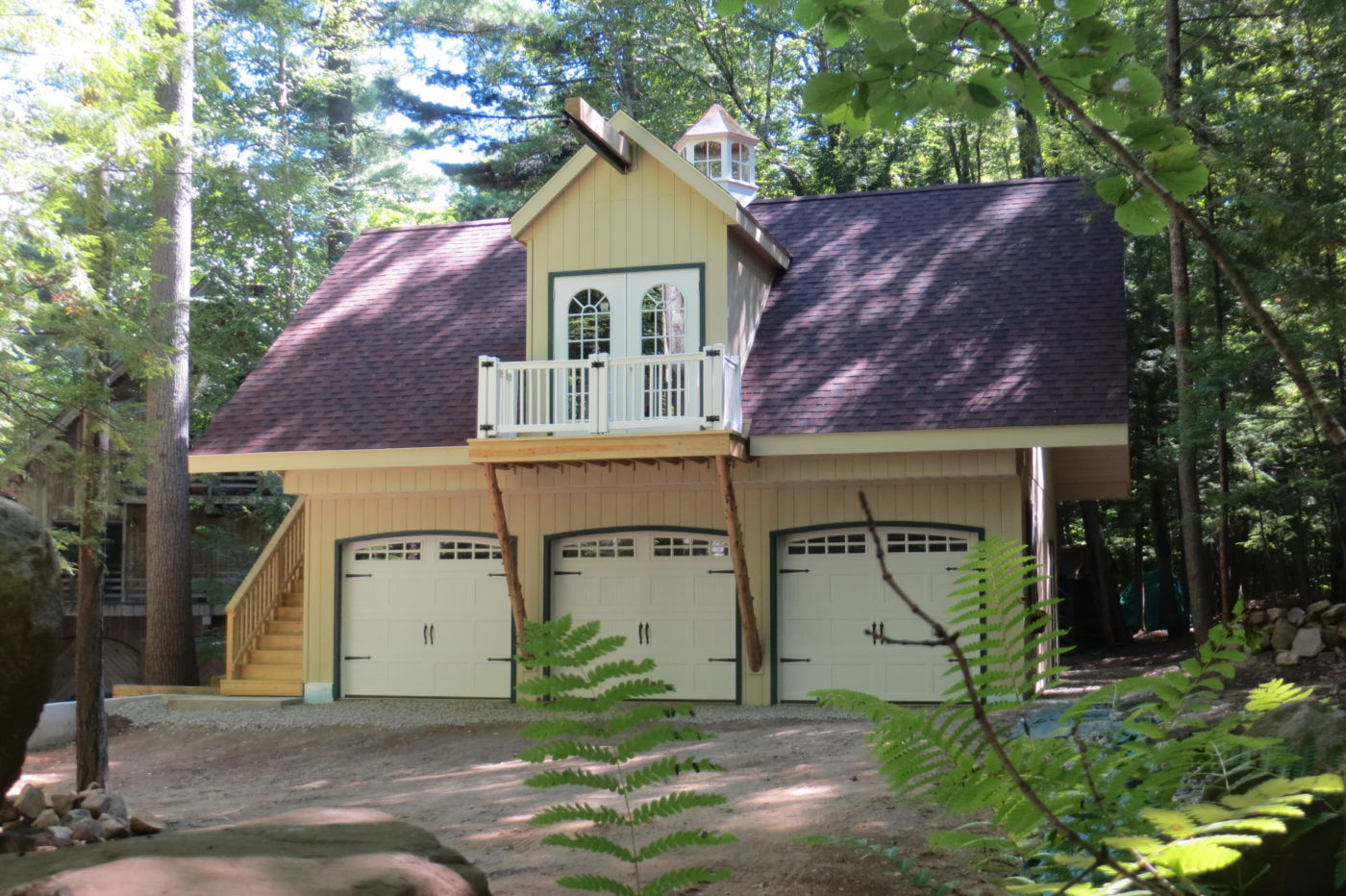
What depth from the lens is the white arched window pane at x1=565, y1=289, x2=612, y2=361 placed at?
1462cm

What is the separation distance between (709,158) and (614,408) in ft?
18.2

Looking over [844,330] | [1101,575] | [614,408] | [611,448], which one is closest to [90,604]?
[611,448]

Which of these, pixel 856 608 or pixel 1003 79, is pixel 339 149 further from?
pixel 1003 79

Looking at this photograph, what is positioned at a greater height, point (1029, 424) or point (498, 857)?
point (1029, 424)

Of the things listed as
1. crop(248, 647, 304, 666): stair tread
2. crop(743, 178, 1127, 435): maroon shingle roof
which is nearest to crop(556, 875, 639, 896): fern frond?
crop(743, 178, 1127, 435): maroon shingle roof

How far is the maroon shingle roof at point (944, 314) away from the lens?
13.1m

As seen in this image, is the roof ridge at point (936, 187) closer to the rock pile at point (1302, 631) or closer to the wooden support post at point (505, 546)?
the rock pile at point (1302, 631)

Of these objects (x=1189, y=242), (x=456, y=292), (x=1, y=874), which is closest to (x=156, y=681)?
(x=456, y=292)

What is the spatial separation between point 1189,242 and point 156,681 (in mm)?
17289

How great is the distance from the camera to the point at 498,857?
22.8ft

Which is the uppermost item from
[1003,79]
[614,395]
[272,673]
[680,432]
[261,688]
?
[614,395]

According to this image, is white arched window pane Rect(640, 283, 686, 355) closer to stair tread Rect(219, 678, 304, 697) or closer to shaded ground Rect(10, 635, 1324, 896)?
shaded ground Rect(10, 635, 1324, 896)

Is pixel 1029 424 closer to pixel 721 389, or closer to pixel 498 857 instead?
pixel 721 389

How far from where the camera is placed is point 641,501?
1469cm
